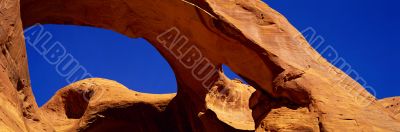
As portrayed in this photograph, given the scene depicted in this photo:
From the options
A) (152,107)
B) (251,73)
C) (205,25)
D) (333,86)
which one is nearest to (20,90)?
(205,25)

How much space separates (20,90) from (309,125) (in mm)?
3133

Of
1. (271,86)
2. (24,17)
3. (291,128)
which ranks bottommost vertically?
(291,128)

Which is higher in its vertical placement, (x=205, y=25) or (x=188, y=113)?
(x=205, y=25)

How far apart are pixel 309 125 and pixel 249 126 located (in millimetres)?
2726

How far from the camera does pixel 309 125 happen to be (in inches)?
199

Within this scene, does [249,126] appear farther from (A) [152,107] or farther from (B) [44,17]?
(B) [44,17]

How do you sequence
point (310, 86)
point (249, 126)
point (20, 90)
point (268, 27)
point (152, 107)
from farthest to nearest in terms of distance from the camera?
1. point (152, 107)
2. point (249, 126)
3. point (268, 27)
4. point (310, 86)
5. point (20, 90)

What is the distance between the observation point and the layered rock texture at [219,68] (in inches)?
192

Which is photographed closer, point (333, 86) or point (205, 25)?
point (333, 86)

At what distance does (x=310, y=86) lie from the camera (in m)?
5.42

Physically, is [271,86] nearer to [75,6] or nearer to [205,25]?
[205,25]

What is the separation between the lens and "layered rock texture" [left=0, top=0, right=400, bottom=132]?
4.88 m

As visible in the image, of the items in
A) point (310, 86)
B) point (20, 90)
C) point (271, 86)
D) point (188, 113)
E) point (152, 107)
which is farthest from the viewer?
point (152, 107)

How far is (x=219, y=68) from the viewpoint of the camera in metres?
8.11
